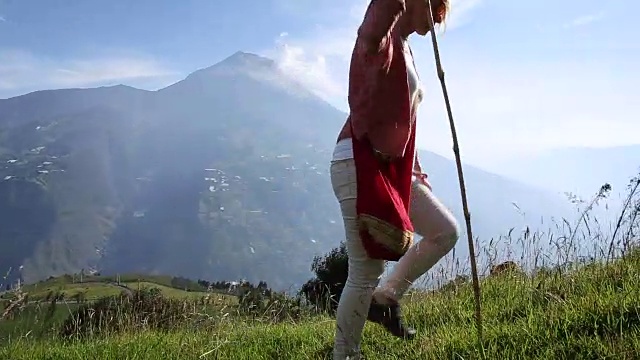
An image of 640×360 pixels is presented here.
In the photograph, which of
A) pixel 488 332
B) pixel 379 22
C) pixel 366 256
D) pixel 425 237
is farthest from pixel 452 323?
pixel 379 22

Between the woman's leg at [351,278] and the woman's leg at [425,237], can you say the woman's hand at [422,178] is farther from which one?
the woman's leg at [351,278]

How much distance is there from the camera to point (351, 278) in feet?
9.27

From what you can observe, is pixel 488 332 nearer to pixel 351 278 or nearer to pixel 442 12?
pixel 351 278

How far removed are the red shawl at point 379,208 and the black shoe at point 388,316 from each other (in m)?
0.43

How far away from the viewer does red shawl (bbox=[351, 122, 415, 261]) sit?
2.62 m

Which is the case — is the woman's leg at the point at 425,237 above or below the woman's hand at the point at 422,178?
below

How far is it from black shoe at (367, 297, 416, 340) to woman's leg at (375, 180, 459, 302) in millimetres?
39

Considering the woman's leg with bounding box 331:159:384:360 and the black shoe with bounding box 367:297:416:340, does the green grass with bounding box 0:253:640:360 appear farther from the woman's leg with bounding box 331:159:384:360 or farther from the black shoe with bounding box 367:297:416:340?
the woman's leg with bounding box 331:159:384:360

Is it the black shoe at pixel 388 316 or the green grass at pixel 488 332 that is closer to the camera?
the green grass at pixel 488 332

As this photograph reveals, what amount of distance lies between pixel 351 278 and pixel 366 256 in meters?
0.14

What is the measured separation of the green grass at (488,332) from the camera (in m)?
2.56

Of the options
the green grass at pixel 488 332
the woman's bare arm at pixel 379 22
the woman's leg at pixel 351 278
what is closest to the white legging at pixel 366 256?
the woman's leg at pixel 351 278

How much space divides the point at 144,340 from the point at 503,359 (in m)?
3.18

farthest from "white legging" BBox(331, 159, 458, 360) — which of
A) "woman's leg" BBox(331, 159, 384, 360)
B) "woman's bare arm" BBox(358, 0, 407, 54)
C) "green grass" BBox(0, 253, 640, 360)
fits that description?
"woman's bare arm" BBox(358, 0, 407, 54)
